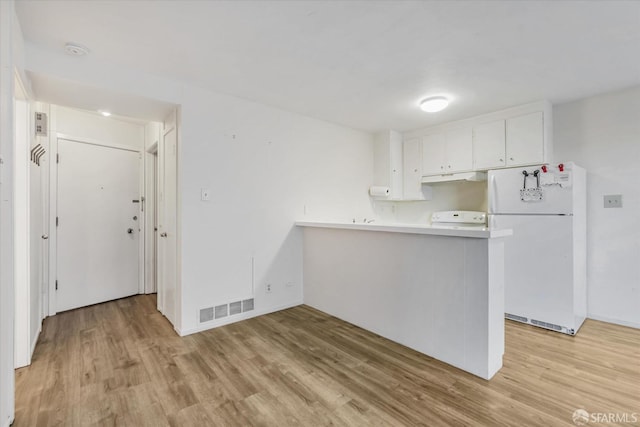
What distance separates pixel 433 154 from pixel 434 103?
1191mm

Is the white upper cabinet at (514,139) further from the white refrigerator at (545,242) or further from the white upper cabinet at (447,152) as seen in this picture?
the white refrigerator at (545,242)

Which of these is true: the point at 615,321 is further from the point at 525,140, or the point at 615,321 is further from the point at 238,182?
the point at 238,182

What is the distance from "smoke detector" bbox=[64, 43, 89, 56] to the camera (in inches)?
83.0

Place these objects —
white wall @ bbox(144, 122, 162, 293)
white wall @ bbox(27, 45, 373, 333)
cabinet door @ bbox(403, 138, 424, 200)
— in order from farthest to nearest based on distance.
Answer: cabinet door @ bbox(403, 138, 424, 200) < white wall @ bbox(144, 122, 162, 293) < white wall @ bbox(27, 45, 373, 333)

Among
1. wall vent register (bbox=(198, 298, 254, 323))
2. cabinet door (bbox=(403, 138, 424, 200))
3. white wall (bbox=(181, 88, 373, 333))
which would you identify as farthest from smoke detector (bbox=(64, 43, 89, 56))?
cabinet door (bbox=(403, 138, 424, 200))

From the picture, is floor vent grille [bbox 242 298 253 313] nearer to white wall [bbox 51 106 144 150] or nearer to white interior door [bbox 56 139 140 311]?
white interior door [bbox 56 139 140 311]

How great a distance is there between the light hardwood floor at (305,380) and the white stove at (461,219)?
1.47 meters

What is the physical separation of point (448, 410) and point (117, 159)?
445cm

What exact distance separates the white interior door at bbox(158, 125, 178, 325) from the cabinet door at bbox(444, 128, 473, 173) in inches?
133

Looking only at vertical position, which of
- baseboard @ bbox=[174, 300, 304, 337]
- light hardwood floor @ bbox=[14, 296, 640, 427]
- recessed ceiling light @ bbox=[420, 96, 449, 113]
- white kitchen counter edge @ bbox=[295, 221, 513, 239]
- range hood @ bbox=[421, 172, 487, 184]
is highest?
recessed ceiling light @ bbox=[420, 96, 449, 113]

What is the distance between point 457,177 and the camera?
3932 millimetres

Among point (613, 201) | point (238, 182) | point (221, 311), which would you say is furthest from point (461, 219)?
point (221, 311)

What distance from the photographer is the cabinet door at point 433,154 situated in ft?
13.5

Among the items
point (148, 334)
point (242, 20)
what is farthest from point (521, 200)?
point (148, 334)
